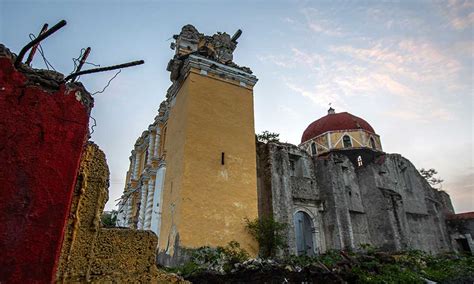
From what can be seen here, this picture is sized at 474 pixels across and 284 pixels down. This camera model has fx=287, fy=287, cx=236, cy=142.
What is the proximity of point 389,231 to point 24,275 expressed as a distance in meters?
17.4

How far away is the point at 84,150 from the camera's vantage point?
2.41 meters

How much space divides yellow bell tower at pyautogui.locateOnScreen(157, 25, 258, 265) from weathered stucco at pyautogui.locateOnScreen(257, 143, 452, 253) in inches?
117

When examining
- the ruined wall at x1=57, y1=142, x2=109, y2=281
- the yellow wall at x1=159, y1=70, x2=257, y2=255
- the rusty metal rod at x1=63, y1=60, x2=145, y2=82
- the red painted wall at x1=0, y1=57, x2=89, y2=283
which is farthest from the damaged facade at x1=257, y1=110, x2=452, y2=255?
the red painted wall at x1=0, y1=57, x2=89, y2=283

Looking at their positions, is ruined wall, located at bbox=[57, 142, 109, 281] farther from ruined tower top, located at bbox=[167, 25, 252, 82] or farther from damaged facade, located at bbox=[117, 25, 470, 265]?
ruined tower top, located at bbox=[167, 25, 252, 82]

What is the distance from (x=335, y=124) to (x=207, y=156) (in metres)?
16.9

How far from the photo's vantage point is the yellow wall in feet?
29.5

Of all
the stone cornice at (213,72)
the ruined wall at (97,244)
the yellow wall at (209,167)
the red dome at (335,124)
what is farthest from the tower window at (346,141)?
the ruined wall at (97,244)

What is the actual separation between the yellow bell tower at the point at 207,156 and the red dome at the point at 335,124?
45.5ft

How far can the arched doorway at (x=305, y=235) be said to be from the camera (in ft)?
48.7

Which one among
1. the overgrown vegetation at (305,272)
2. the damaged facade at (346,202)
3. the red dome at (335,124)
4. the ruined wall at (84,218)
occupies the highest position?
the red dome at (335,124)

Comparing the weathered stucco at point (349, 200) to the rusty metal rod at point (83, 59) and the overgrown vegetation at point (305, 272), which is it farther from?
the rusty metal rod at point (83, 59)

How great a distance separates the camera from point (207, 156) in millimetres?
9984

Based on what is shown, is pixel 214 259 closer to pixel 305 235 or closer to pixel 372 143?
pixel 305 235

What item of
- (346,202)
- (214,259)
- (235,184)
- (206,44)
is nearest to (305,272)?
(214,259)
